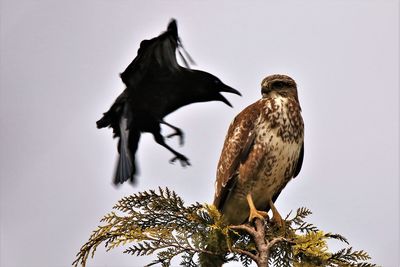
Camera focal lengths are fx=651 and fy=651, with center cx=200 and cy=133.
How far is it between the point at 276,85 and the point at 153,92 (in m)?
1.49

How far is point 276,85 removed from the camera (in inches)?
258

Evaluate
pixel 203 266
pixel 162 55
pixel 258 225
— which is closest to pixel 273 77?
pixel 162 55

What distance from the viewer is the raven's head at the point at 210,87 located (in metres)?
5.61

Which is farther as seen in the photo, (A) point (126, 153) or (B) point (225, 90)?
(B) point (225, 90)

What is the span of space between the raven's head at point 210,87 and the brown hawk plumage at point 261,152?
728mm

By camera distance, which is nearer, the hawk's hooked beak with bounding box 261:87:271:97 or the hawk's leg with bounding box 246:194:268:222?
the hawk's leg with bounding box 246:194:268:222

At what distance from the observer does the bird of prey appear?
207 inches

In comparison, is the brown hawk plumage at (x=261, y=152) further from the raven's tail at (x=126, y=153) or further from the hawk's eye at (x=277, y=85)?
the raven's tail at (x=126, y=153)

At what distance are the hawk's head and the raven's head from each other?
95 cm

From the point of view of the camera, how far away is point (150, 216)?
462 cm

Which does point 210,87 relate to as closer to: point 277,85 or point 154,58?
point 154,58

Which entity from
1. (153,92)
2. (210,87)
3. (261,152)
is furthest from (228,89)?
(261,152)

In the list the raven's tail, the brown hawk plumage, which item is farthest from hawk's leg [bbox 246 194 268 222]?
the raven's tail

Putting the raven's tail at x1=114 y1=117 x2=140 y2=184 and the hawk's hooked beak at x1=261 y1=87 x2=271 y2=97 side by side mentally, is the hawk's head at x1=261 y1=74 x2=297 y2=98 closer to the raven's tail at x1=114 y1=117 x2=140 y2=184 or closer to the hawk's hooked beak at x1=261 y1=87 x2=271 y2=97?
the hawk's hooked beak at x1=261 y1=87 x2=271 y2=97
